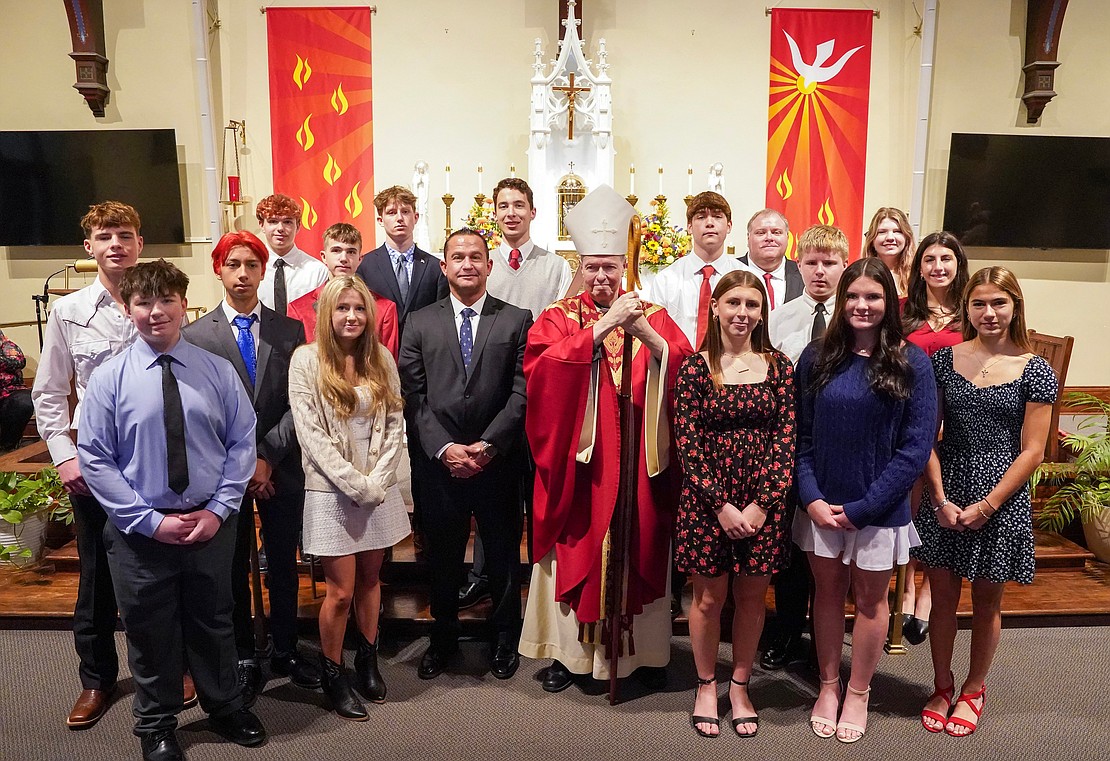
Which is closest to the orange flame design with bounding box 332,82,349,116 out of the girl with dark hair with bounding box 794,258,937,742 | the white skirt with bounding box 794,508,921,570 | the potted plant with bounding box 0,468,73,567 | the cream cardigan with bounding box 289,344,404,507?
the potted plant with bounding box 0,468,73,567

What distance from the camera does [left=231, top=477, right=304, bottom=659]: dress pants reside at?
116 inches

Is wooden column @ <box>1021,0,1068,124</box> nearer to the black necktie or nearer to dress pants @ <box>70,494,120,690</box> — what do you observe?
the black necktie

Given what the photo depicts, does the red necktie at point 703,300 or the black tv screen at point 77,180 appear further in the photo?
the black tv screen at point 77,180

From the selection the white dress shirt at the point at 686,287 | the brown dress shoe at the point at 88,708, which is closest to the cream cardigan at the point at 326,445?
the brown dress shoe at the point at 88,708

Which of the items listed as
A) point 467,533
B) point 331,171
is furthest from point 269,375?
point 331,171

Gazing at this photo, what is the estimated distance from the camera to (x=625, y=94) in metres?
7.26

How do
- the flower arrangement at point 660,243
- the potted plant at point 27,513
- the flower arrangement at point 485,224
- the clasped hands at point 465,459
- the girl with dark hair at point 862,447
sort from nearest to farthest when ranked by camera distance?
the girl with dark hair at point 862,447 → the clasped hands at point 465,459 → the potted plant at point 27,513 → the flower arrangement at point 660,243 → the flower arrangement at point 485,224

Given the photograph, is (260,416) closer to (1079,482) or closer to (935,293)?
(935,293)

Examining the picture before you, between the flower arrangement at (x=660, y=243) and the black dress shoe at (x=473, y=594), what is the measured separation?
2985 mm

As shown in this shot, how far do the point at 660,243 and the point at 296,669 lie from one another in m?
3.97

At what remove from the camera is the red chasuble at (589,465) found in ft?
9.37

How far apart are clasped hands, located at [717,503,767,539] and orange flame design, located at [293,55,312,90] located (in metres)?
6.05

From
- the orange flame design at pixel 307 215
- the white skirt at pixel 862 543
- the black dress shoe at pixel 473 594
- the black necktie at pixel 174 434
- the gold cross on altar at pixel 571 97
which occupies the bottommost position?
the black dress shoe at pixel 473 594

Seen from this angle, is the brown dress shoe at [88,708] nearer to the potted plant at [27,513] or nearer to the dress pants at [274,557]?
the dress pants at [274,557]
